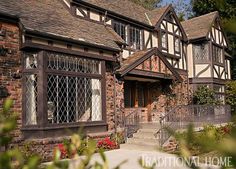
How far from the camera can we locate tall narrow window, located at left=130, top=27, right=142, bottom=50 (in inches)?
710

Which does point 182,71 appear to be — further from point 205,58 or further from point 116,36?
point 116,36

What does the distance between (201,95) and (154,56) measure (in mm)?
6813

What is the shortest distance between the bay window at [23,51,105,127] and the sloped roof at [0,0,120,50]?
2.86ft

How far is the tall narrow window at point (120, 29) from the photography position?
17.0 m

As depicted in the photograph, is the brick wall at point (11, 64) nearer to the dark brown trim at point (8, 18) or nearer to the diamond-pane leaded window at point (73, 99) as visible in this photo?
the dark brown trim at point (8, 18)

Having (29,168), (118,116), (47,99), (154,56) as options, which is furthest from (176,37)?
(29,168)

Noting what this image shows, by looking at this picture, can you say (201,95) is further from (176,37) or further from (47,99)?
(47,99)

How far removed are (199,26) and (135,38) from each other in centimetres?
850

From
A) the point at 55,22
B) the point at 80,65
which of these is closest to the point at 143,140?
the point at 80,65

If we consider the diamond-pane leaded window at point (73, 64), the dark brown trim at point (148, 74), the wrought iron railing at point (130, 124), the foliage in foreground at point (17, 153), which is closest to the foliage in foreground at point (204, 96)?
the dark brown trim at point (148, 74)

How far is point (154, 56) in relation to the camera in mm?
16562

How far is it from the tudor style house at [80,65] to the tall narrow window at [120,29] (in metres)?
0.06

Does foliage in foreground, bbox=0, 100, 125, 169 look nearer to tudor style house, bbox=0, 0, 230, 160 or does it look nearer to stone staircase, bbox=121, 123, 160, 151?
tudor style house, bbox=0, 0, 230, 160

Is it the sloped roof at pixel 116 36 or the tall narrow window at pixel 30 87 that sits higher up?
the sloped roof at pixel 116 36
